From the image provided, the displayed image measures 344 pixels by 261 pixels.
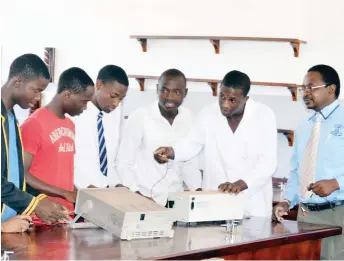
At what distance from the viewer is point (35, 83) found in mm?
3264

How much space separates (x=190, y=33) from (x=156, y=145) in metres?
2.10

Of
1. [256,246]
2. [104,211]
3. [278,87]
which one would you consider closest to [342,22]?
[278,87]

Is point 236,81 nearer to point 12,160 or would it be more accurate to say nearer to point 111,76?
point 111,76

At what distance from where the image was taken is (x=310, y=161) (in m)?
4.07

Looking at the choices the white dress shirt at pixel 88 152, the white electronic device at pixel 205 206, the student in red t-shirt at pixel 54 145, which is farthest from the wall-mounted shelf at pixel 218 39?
the student in red t-shirt at pixel 54 145

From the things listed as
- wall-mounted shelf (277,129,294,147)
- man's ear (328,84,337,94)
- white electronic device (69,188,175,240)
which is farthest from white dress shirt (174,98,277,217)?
wall-mounted shelf (277,129,294,147)

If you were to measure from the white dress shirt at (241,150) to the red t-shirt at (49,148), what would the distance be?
0.85 metres

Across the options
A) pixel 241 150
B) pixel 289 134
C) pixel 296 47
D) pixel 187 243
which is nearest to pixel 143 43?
pixel 296 47

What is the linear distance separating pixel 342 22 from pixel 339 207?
2141mm

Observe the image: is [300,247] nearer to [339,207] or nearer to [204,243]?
[339,207]

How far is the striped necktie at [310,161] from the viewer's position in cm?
405

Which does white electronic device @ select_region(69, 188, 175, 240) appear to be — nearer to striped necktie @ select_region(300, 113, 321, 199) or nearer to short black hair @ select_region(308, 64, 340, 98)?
striped necktie @ select_region(300, 113, 321, 199)

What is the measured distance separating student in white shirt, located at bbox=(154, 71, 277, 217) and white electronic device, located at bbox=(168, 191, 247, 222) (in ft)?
1.09

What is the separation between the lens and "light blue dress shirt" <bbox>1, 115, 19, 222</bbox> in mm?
3100
